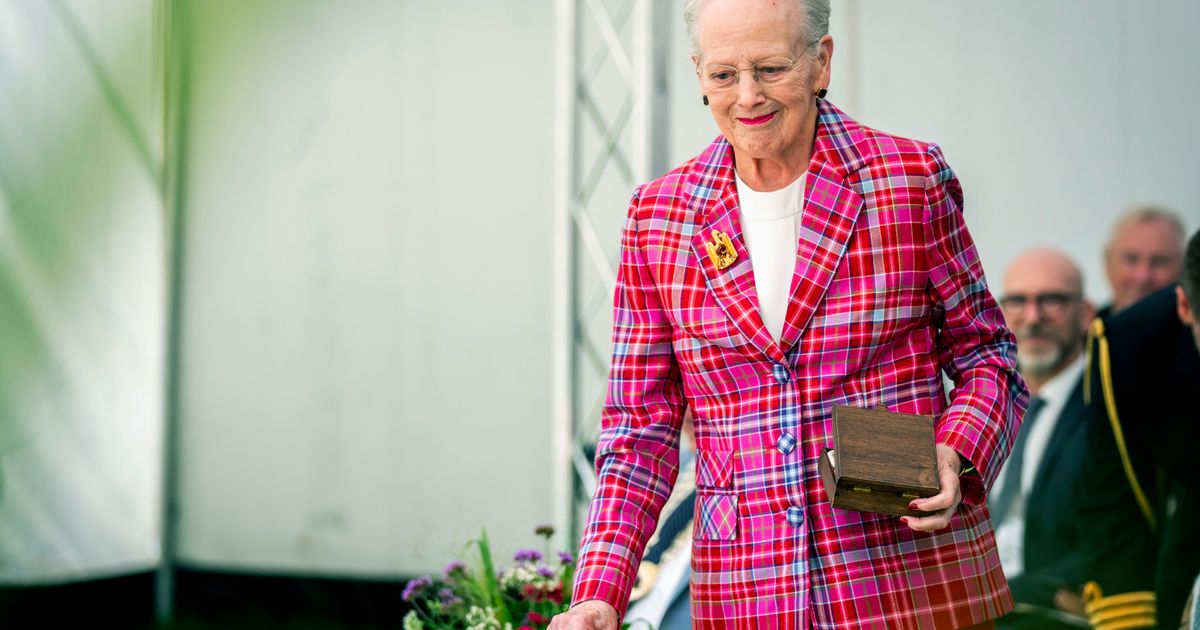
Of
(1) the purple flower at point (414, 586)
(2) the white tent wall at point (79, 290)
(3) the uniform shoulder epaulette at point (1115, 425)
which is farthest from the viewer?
(2) the white tent wall at point (79, 290)

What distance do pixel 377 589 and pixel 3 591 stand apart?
5.65 ft

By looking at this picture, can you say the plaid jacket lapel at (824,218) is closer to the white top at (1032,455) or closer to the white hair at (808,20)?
the white hair at (808,20)

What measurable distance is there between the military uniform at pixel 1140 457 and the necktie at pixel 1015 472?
92 centimetres

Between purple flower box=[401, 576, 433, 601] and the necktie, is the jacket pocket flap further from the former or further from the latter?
the necktie

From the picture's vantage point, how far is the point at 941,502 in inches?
47.3

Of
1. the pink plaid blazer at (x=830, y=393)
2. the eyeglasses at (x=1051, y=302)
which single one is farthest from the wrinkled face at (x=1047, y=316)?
the pink plaid blazer at (x=830, y=393)

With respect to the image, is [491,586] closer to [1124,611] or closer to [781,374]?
[781,374]

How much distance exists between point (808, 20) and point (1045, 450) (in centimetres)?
325

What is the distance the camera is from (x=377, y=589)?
6.06 m

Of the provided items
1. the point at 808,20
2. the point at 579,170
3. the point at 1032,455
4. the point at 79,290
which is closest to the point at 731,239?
the point at 808,20

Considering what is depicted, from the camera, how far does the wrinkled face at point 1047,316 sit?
4.46 metres

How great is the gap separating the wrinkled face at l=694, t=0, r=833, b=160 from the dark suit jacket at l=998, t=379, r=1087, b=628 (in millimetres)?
2979

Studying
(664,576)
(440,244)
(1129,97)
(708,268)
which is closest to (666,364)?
(708,268)

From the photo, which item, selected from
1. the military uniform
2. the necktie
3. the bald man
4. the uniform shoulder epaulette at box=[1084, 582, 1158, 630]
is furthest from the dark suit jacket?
the uniform shoulder epaulette at box=[1084, 582, 1158, 630]
